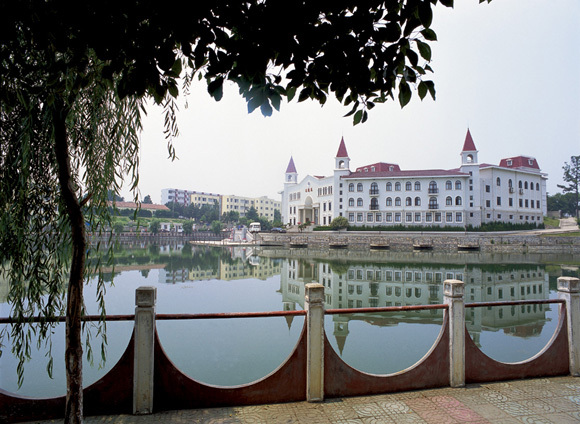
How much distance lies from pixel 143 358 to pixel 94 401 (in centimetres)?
54

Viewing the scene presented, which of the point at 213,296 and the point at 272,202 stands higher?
the point at 272,202

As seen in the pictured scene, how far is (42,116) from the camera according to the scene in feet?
7.97

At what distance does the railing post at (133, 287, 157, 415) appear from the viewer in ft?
10.2

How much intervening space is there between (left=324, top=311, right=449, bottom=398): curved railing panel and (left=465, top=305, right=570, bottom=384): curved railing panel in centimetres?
29

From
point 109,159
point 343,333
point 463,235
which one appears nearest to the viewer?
point 109,159

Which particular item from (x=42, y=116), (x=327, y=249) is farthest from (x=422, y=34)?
(x=327, y=249)

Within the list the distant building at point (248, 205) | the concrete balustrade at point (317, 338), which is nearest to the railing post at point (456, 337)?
the concrete balustrade at point (317, 338)

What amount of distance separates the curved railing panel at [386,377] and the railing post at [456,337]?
0.15 feet

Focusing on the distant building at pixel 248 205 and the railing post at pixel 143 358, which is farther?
the distant building at pixel 248 205

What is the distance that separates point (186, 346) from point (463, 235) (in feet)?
138

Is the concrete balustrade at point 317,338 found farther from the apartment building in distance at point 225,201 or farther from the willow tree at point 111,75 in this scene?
the apartment building in distance at point 225,201

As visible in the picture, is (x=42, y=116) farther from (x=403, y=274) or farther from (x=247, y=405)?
(x=403, y=274)

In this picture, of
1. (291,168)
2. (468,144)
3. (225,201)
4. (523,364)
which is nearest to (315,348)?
(523,364)

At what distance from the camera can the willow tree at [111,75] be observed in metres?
1.98
